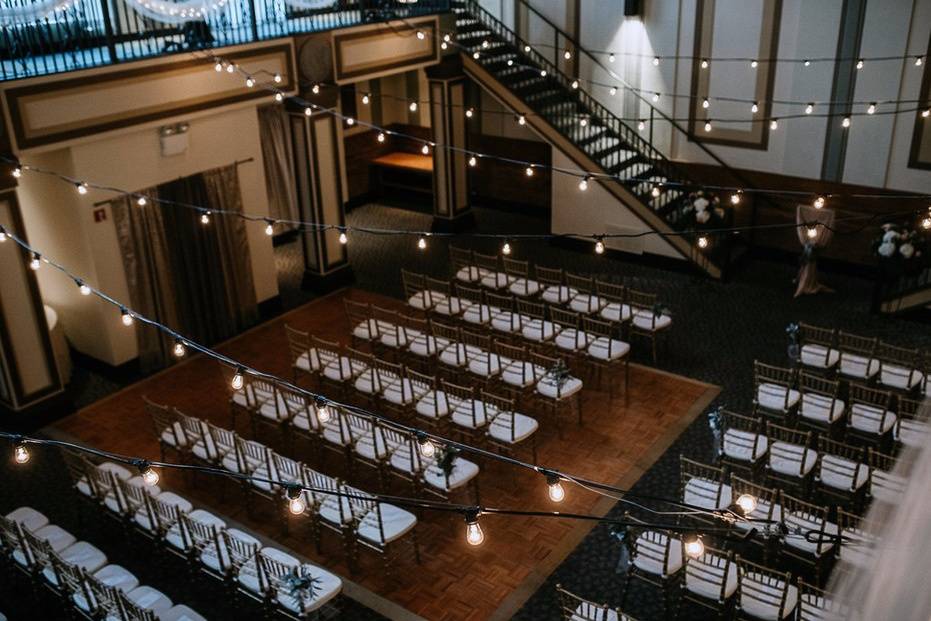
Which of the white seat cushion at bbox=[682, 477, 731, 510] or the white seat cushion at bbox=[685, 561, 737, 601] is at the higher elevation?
the white seat cushion at bbox=[682, 477, 731, 510]

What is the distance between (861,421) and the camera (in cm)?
852

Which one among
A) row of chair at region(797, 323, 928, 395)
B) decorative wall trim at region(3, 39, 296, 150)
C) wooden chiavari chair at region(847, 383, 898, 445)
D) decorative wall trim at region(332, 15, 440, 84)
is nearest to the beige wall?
decorative wall trim at region(3, 39, 296, 150)

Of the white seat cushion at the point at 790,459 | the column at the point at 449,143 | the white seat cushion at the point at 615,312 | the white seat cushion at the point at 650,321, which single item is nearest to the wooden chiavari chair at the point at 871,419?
the white seat cushion at the point at 790,459

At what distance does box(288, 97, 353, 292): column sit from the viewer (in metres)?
12.4

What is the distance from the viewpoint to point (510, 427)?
849 centimetres

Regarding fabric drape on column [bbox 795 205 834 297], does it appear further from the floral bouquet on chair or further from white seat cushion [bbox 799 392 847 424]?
white seat cushion [bbox 799 392 847 424]

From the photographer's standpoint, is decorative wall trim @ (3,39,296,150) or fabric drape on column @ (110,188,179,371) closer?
decorative wall trim @ (3,39,296,150)

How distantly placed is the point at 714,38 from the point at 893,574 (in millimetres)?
13493

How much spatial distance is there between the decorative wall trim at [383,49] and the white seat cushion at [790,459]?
776 centimetres

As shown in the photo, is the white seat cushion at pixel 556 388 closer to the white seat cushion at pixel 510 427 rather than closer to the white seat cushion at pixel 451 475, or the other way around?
the white seat cushion at pixel 510 427

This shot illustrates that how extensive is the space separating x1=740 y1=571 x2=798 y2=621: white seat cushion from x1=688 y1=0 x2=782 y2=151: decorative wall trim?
838 cm

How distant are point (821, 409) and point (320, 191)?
7.52 metres

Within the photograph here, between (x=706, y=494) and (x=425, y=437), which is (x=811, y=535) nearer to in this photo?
(x=706, y=494)

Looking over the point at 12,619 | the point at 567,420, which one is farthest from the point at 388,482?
the point at 12,619
